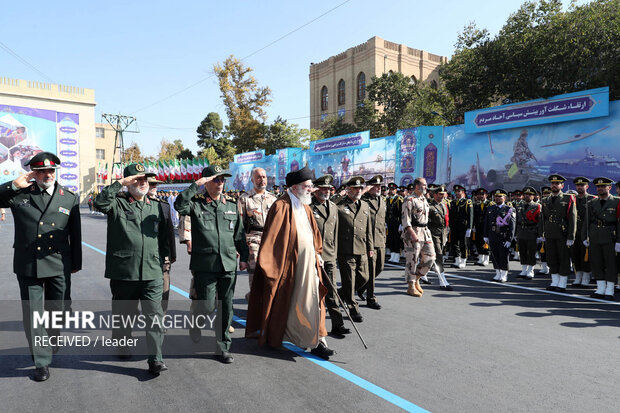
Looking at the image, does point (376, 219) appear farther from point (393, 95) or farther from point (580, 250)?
point (393, 95)

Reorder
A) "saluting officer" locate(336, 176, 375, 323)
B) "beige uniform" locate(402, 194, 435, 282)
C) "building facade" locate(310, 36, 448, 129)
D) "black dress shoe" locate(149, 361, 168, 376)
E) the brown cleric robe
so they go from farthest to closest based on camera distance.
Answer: "building facade" locate(310, 36, 448, 129), "beige uniform" locate(402, 194, 435, 282), "saluting officer" locate(336, 176, 375, 323), the brown cleric robe, "black dress shoe" locate(149, 361, 168, 376)

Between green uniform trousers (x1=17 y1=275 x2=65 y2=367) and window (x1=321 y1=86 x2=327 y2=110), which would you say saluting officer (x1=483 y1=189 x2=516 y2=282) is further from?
window (x1=321 y1=86 x2=327 y2=110)

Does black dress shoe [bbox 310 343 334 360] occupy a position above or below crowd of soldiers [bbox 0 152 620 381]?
below

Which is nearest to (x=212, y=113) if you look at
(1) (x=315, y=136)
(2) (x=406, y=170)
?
(1) (x=315, y=136)

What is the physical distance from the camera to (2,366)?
4.22 m

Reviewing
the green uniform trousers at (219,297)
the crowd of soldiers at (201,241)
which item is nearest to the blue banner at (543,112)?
the crowd of soldiers at (201,241)

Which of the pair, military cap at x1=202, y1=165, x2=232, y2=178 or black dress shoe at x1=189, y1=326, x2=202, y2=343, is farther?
black dress shoe at x1=189, y1=326, x2=202, y2=343

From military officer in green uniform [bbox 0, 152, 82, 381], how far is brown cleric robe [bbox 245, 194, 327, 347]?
2.03 m

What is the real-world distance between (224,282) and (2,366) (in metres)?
2.33

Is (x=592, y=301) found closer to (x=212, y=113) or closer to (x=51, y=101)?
(x=212, y=113)

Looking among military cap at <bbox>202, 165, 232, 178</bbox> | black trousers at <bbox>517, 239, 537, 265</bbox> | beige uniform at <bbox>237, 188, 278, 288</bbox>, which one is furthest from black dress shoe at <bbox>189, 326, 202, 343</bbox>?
black trousers at <bbox>517, 239, 537, 265</bbox>

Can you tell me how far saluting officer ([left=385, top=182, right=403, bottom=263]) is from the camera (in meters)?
12.5

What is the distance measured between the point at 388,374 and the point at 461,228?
864 centimetres

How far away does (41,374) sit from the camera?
154 inches
